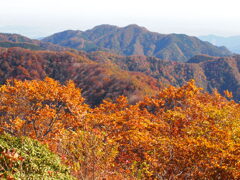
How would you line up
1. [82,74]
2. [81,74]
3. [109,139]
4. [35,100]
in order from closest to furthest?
1. [109,139]
2. [35,100]
3. [82,74]
4. [81,74]

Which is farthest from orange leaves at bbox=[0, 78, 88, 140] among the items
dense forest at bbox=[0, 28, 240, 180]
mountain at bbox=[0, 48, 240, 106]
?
mountain at bbox=[0, 48, 240, 106]

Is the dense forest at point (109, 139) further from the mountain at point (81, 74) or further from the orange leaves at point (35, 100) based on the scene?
the mountain at point (81, 74)

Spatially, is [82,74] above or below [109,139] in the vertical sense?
below

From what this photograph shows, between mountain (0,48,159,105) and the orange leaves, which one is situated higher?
the orange leaves

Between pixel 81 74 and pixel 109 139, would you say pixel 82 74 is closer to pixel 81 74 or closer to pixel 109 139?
pixel 81 74

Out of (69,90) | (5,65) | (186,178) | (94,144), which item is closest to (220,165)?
(186,178)

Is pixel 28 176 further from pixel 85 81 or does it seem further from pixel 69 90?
pixel 85 81

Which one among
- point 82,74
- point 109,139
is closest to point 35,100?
point 109,139

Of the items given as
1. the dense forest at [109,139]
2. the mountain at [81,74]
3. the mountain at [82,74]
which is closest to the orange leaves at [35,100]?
the dense forest at [109,139]

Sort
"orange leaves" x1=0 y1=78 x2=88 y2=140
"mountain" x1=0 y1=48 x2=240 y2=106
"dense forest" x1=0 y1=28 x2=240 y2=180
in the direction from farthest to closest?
"mountain" x1=0 y1=48 x2=240 y2=106, "orange leaves" x1=0 y1=78 x2=88 y2=140, "dense forest" x1=0 y1=28 x2=240 y2=180

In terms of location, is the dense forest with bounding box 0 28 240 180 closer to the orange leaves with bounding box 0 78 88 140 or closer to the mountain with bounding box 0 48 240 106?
the orange leaves with bounding box 0 78 88 140

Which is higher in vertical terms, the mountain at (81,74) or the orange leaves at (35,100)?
the orange leaves at (35,100)

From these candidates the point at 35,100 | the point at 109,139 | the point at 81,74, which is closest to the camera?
the point at 109,139

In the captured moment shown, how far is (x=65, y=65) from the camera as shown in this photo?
523ft
